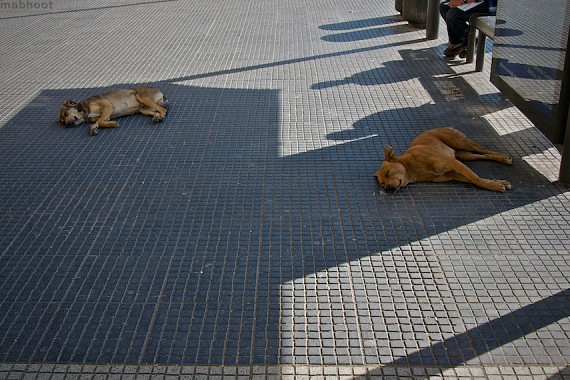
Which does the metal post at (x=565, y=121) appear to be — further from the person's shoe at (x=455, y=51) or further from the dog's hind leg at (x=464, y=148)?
the person's shoe at (x=455, y=51)

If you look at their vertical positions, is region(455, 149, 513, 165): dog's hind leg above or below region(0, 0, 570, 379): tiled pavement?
above

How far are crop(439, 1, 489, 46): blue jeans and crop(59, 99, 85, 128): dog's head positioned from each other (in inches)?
Answer: 212

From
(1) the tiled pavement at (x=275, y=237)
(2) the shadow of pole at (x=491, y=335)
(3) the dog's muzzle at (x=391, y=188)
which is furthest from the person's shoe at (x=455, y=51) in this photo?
(2) the shadow of pole at (x=491, y=335)

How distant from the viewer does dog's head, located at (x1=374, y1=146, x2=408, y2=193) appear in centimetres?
603

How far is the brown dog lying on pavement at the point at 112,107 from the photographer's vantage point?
8039 mm

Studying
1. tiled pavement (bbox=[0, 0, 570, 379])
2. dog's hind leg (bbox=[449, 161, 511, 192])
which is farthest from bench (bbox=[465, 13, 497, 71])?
dog's hind leg (bbox=[449, 161, 511, 192])

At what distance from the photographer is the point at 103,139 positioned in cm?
771

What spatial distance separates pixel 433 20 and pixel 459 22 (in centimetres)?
170

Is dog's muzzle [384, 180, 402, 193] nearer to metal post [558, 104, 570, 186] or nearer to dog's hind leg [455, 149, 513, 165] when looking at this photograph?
dog's hind leg [455, 149, 513, 165]

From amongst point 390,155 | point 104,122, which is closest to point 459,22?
point 390,155

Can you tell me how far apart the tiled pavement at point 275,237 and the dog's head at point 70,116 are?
6.5 inches

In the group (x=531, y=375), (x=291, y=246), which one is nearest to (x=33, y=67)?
(x=291, y=246)

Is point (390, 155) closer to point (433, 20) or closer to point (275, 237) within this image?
point (275, 237)

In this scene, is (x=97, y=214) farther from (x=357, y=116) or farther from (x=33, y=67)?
(x=33, y=67)
